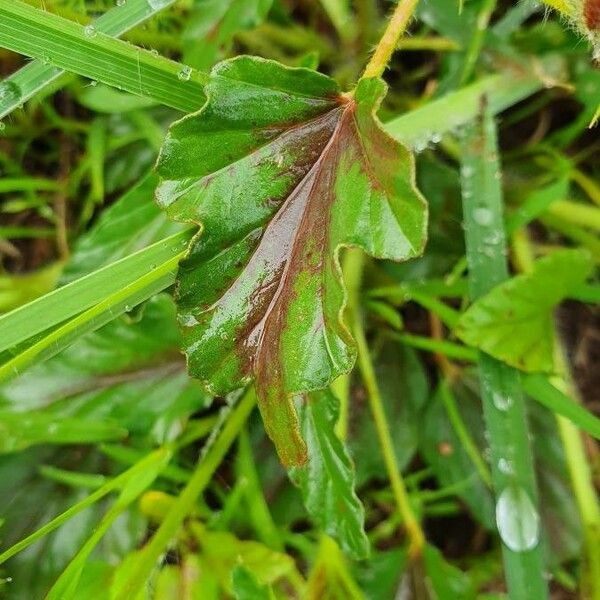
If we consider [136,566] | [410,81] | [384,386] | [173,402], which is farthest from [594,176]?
[136,566]

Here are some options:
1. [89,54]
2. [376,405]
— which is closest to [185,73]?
[89,54]

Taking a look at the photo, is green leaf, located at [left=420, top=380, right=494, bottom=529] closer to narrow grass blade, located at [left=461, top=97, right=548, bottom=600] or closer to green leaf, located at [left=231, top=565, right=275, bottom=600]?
narrow grass blade, located at [left=461, top=97, right=548, bottom=600]

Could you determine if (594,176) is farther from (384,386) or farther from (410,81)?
(384,386)

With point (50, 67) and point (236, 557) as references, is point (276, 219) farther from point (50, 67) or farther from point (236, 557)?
point (236, 557)

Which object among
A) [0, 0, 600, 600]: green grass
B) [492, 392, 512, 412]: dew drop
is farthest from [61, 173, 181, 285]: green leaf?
[492, 392, 512, 412]: dew drop

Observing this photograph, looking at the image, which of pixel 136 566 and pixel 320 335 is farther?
pixel 136 566

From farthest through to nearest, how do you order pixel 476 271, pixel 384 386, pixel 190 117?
pixel 384 386 < pixel 476 271 < pixel 190 117

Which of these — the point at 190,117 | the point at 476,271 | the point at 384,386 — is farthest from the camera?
the point at 384,386
